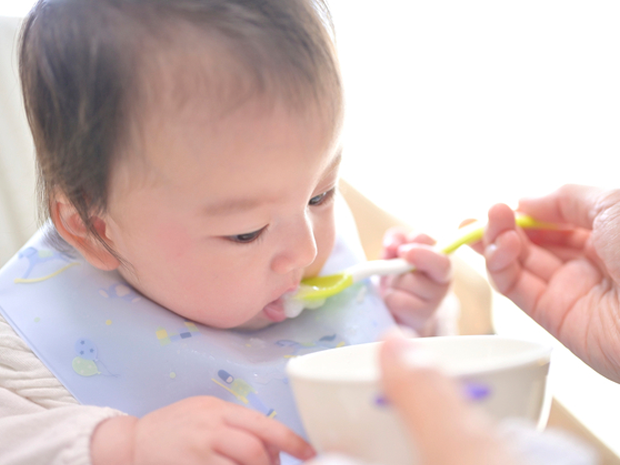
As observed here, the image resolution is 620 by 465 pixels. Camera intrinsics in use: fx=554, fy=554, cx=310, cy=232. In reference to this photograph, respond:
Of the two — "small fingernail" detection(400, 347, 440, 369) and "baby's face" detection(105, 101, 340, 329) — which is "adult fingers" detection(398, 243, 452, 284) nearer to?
"baby's face" detection(105, 101, 340, 329)

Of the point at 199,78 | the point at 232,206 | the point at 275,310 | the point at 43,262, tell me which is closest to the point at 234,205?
the point at 232,206

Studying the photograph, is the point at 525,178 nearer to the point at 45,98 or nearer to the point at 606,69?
the point at 606,69

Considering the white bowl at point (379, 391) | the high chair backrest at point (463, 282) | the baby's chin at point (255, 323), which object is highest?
the white bowl at point (379, 391)

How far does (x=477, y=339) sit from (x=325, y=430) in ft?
0.38

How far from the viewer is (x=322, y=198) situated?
0.69 metres

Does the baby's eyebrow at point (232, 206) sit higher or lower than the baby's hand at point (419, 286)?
higher

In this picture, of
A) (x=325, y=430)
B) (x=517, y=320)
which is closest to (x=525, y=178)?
(x=517, y=320)

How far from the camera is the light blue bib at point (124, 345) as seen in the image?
2.04 ft

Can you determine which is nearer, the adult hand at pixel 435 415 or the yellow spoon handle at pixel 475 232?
the adult hand at pixel 435 415

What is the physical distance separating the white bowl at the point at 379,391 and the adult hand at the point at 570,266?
0.38 m

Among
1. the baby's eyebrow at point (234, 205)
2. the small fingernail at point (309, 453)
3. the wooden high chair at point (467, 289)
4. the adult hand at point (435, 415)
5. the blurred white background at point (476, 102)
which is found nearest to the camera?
the adult hand at point (435, 415)

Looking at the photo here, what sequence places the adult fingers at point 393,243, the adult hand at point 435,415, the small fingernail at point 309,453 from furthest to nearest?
1. the adult fingers at point 393,243
2. the small fingernail at point 309,453
3. the adult hand at point 435,415

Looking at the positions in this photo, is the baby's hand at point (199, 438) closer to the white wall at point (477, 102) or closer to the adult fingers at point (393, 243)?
the adult fingers at point (393, 243)

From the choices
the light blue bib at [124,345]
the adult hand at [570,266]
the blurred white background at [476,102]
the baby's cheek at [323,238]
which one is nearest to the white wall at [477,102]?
the blurred white background at [476,102]
